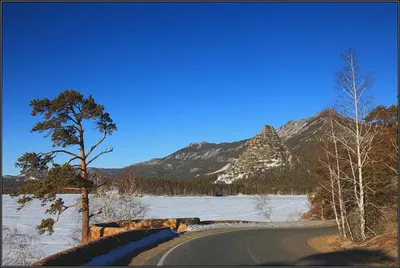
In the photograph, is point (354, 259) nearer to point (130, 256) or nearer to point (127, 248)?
point (130, 256)

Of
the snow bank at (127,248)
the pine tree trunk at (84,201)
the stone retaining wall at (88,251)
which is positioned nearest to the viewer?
the stone retaining wall at (88,251)

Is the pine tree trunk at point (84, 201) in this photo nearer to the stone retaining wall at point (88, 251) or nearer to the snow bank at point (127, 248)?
the snow bank at point (127, 248)

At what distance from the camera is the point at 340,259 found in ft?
42.1

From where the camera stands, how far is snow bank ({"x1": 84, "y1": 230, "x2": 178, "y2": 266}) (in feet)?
38.7

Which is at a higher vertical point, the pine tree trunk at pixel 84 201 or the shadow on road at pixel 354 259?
the pine tree trunk at pixel 84 201

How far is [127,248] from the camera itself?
14.9m

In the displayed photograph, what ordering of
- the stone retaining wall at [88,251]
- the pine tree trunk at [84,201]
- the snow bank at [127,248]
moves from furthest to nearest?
the pine tree trunk at [84,201] < the snow bank at [127,248] < the stone retaining wall at [88,251]

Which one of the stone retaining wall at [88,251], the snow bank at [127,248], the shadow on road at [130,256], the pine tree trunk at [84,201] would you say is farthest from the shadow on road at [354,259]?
the pine tree trunk at [84,201]

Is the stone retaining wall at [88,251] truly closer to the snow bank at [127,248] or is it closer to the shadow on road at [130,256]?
the snow bank at [127,248]

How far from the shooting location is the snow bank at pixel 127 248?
→ 11.8 metres

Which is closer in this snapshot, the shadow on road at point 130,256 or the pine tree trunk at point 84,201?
the shadow on road at point 130,256

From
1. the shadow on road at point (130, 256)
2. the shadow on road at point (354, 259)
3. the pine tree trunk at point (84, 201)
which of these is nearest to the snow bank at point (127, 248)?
the shadow on road at point (130, 256)

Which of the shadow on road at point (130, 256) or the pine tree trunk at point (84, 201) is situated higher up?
the pine tree trunk at point (84, 201)

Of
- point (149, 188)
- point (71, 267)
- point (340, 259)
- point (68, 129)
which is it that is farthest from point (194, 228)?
point (149, 188)
